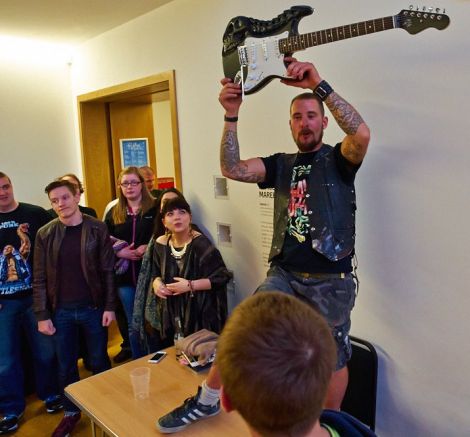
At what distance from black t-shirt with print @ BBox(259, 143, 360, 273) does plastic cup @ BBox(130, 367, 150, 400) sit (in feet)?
2.04

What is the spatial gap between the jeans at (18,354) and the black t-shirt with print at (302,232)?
1.74 m

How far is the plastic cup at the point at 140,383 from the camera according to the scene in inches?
64.1

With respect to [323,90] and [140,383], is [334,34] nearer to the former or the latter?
[323,90]

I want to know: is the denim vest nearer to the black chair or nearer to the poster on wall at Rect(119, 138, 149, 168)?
the black chair

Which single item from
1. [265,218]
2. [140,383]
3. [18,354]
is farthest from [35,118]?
[140,383]

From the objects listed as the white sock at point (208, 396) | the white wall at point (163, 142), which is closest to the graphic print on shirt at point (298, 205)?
the white sock at point (208, 396)

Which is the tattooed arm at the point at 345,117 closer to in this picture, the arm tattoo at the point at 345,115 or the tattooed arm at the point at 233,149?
the arm tattoo at the point at 345,115

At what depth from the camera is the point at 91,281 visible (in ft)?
8.20

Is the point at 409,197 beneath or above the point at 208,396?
above

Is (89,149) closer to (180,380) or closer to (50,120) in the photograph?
(50,120)

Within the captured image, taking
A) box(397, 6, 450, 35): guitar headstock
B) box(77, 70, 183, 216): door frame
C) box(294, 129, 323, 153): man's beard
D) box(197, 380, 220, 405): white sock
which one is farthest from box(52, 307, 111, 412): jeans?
box(397, 6, 450, 35): guitar headstock

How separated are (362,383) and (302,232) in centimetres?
80

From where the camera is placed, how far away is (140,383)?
1.64m

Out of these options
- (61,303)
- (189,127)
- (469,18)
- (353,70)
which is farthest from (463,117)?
(61,303)
